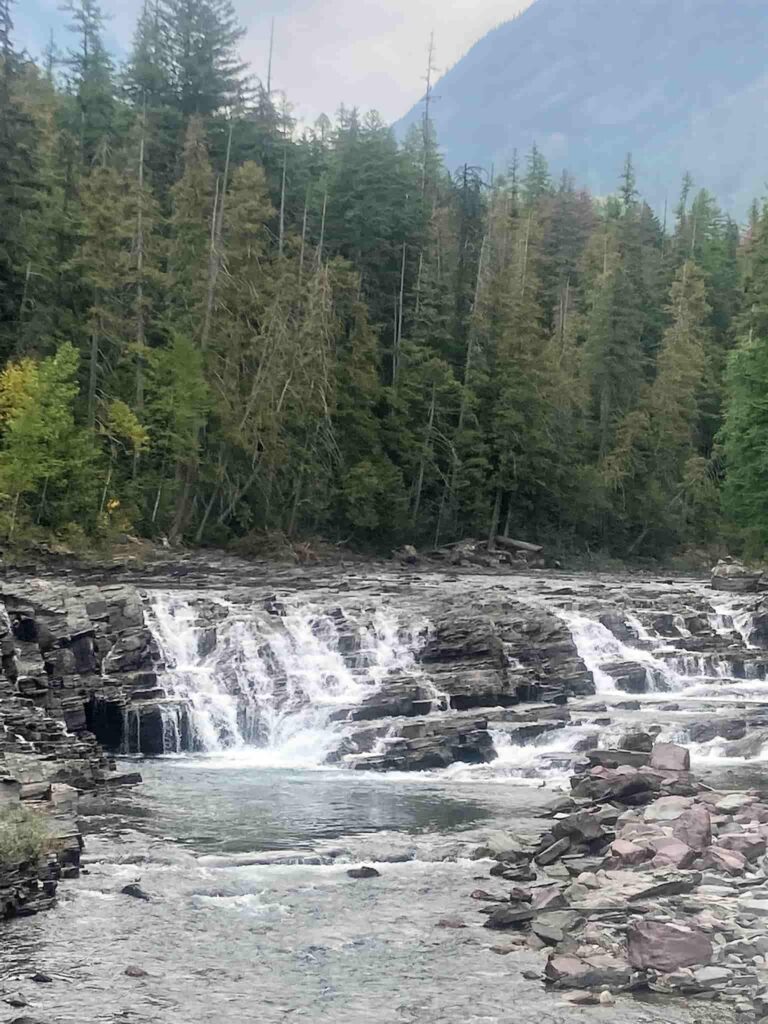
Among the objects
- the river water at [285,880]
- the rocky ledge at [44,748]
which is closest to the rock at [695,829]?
the river water at [285,880]

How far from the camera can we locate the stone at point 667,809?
16.5 metres

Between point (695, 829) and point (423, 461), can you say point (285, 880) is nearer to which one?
point (695, 829)

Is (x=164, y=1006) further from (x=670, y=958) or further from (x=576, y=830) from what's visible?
(x=576, y=830)

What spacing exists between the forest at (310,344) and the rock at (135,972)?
31371 mm

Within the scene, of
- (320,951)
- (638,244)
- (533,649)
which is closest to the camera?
(320,951)

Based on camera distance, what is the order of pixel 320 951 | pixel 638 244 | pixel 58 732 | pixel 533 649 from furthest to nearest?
1. pixel 638 244
2. pixel 533 649
3. pixel 58 732
4. pixel 320 951

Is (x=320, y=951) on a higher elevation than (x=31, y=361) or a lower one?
lower

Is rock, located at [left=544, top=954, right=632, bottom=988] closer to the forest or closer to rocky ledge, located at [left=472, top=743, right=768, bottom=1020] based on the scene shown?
rocky ledge, located at [left=472, top=743, right=768, bottom=1020]

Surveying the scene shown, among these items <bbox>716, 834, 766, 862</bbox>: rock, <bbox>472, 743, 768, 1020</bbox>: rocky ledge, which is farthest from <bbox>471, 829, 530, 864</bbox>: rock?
<bbox>716, 834, 766, 862</bbox>: rock

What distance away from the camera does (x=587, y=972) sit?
38.9 ft

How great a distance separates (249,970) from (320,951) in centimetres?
92

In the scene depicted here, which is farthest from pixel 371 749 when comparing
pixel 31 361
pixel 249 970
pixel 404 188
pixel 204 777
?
pixel 404 188

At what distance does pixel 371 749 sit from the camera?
82.8 ft

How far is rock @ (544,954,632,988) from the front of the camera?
11.7 m
